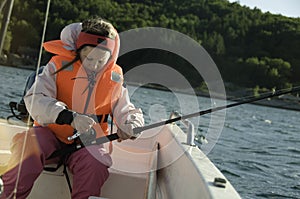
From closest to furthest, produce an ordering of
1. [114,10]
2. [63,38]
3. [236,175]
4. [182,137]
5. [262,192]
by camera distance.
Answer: [63,38] → [182,137] → [262,192] → [236,175] → [114,10]

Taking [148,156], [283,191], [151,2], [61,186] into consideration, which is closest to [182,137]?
[148,156]

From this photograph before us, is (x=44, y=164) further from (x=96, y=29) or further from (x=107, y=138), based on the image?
(x=96, y=29)

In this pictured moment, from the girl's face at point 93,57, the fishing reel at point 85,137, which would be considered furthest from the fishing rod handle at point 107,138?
the girl's face at point 93,57

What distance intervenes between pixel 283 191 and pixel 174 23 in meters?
35.3

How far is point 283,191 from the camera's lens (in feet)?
24.6

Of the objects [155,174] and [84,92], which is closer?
[84,92]

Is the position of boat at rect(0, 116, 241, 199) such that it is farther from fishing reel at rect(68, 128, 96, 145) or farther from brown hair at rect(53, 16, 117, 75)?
brown hair at rect(53, 16, 117, 75)

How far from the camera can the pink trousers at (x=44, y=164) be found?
2.28 metres

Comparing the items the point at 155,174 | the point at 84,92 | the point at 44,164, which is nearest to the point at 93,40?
the point at 84,92

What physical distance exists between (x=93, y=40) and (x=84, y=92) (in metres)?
0.28

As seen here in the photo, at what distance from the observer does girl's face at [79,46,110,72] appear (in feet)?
8.18

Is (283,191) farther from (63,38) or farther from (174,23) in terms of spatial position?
(174,23)

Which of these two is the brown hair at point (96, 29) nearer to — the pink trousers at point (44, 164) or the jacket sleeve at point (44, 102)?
the jacket sleeve at point (44, 102)

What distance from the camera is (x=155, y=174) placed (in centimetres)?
293
